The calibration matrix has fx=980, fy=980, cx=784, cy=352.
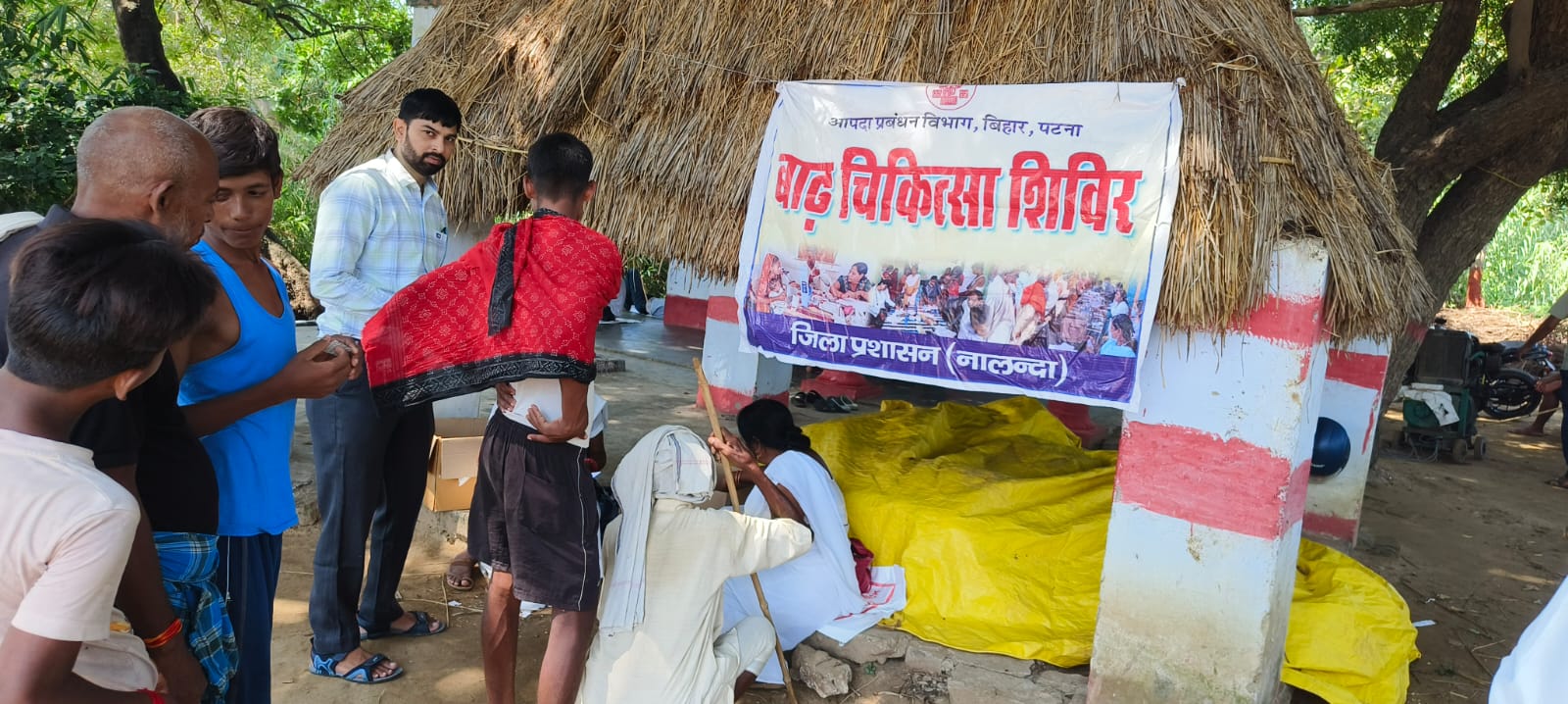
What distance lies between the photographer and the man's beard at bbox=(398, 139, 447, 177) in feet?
11.6

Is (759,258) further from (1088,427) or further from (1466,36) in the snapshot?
(1466,36)

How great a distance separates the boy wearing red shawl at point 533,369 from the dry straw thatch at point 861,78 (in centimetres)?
134

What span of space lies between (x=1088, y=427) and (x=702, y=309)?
642 cm

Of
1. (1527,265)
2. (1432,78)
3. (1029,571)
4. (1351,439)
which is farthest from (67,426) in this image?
(1527,265)

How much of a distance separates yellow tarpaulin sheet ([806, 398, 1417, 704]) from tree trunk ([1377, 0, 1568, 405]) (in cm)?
234

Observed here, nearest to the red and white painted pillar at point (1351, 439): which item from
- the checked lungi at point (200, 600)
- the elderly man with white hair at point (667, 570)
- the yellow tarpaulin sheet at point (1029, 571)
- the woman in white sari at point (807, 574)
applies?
the yellow tarpaulin sheet at point (1029, 571)

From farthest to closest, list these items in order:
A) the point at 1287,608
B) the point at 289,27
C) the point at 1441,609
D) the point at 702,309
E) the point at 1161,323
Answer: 1. the point at 702,309
2. the point at 289,27
3. the point at 1441,609
4. the point at 1287,608
5. the point at 1161,323

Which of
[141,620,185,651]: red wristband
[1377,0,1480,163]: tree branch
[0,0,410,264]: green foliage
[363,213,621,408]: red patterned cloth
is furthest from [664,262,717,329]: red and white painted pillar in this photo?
[141,620,185,651]: red wristband

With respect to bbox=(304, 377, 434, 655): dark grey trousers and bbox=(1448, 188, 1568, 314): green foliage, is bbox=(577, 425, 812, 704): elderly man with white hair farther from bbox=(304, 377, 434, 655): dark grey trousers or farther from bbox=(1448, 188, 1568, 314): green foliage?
bbox=(1448, 188, 1568, 314): green foliage

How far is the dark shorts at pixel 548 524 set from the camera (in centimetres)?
280

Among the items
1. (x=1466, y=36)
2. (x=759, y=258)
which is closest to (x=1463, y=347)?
(x=1466, y=36)

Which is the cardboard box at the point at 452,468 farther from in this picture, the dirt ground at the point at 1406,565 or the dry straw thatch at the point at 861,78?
the dry straw thatch at the point at 861,78

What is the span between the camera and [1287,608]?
11.0ft

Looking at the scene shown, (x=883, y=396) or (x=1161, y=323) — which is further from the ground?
(x=1161, y=323)
